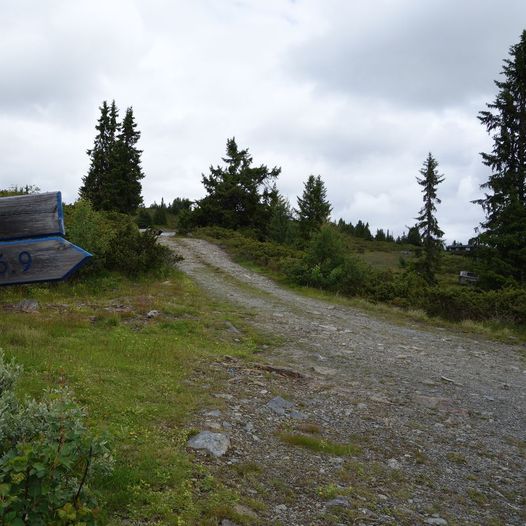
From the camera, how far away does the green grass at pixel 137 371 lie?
3.84m

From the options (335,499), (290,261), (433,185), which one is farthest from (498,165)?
(335,499)

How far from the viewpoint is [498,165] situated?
95.4 ft

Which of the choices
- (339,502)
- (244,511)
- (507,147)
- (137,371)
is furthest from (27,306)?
(507,147)

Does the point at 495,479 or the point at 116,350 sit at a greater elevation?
the point at 116,350

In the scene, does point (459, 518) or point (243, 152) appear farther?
point (243, 152)

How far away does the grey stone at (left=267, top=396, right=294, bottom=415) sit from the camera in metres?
6.30

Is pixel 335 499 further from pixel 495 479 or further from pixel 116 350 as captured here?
pixel 116 350

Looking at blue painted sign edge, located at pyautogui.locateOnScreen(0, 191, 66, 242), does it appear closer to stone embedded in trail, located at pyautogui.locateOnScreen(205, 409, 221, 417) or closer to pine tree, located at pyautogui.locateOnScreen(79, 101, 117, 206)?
stone embedded in trail, located at pyautogui.locateOnScreen(205, 409, 221, 417)

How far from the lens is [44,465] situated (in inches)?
98.3

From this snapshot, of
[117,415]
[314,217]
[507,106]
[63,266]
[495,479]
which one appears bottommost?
[495,479]

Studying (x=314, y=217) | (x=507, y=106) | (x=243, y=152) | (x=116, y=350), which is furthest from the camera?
(x=314, y=217)

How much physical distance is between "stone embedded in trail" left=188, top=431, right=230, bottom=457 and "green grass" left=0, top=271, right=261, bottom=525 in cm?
13

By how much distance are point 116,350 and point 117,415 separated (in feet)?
9.41

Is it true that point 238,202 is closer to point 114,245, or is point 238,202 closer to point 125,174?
point 125,174
